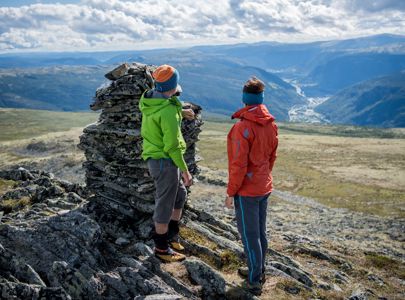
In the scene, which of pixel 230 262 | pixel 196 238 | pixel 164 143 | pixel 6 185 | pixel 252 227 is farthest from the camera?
pixel 6 185

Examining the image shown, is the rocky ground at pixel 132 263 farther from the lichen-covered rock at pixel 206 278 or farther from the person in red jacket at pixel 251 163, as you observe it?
the person in red jacket at pixel 251 163

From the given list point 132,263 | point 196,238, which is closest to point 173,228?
point 132,263

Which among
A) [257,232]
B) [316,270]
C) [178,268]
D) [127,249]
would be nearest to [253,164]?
[257,232]

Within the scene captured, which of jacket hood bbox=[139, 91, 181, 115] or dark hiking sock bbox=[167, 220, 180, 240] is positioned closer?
jacket hood bbox=[139, 91, 181, 115]

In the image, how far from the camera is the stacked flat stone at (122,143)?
19.1 metres

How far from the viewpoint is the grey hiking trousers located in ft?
44.7

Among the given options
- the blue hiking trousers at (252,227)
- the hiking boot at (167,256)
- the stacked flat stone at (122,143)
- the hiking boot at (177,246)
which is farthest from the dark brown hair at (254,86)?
the hiking boot at (177,246)

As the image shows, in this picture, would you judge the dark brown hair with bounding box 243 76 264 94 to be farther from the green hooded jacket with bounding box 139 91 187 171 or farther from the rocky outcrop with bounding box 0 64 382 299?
the rocky outcrop with bounding box 0 64 382 299

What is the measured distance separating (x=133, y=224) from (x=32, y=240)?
5.04 meters

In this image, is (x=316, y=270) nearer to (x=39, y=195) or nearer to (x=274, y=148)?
(x=274, y=148)

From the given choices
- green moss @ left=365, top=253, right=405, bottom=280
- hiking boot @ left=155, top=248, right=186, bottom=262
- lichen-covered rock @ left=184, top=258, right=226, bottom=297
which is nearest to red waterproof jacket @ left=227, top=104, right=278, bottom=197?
lichen-covered rock @ left=184, top=258, right=226, bottom=297

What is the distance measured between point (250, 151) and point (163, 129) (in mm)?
3065

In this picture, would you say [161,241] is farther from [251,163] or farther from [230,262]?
[251,163]

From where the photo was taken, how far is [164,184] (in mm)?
13797
